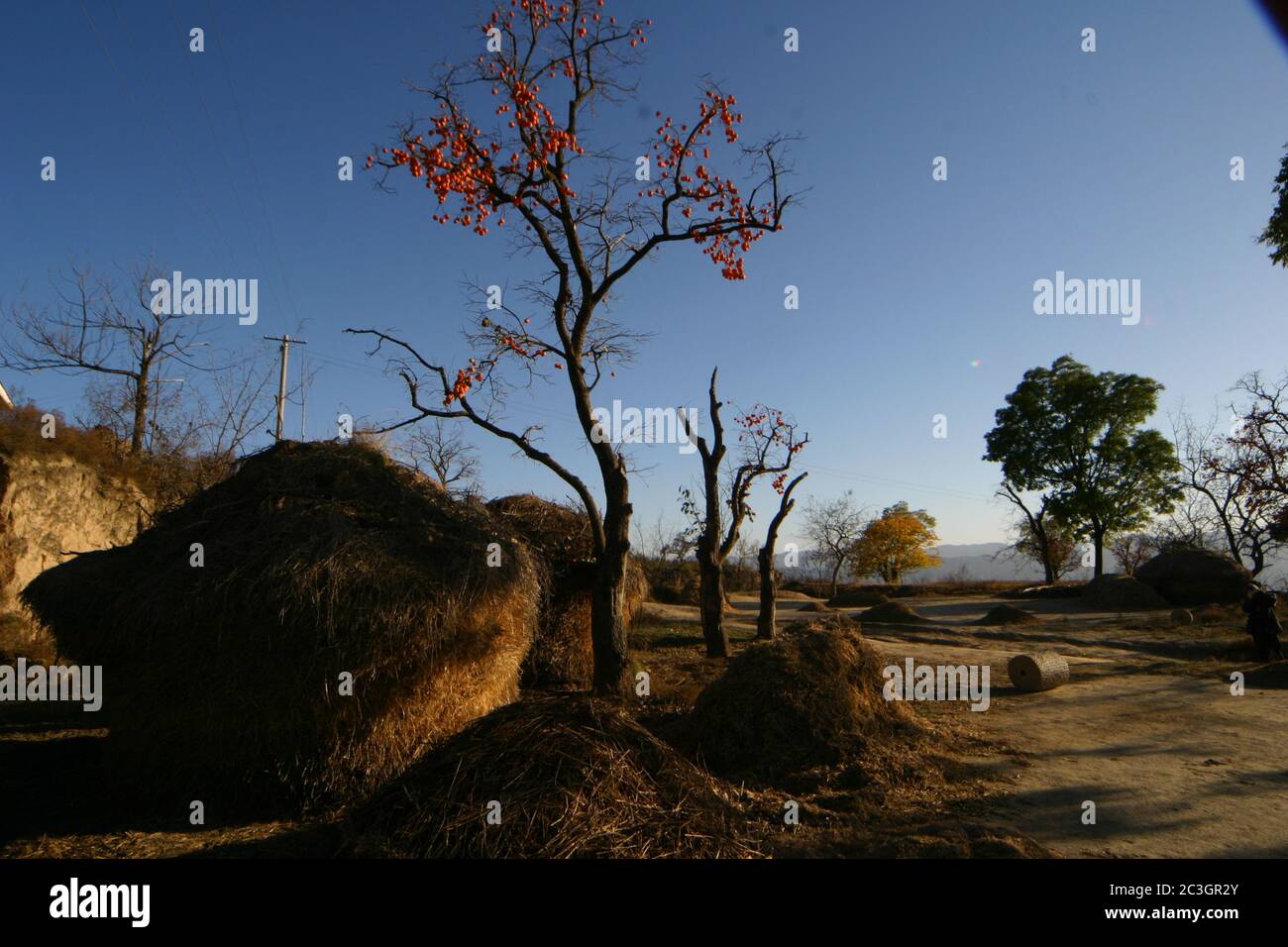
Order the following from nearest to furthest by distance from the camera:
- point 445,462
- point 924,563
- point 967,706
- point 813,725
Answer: point 813,725, point 967,706, point 445,462, point 924,563

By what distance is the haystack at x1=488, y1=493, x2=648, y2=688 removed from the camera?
404 inches

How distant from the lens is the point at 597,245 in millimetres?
10023

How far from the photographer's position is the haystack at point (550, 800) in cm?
421

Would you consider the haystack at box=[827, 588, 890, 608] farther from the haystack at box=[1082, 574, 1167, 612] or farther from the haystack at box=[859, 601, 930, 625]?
the haystack at box=[859, 601, 930, 625]

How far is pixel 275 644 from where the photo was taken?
18.2 ft

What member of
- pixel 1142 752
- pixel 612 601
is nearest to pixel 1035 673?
pixel 1142 752

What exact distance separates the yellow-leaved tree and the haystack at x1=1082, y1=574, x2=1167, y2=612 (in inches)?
893

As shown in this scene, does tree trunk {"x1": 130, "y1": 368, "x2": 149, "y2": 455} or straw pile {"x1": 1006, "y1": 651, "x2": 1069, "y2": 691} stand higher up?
tree trunk {"x1": 130, "y1": 368, "x2": 149, "y2": 455}

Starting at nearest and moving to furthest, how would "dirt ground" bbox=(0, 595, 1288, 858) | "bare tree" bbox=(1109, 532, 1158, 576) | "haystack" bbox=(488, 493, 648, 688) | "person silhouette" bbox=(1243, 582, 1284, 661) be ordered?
1. "dirt ground" bbox=(0, 595, 1288, 858)
2. "haystack" bbox=(488, 493, 648, 688)
3. "person silhouette" bbox=(1243, 582, 1284, 661)
4. "bare tree" bbox=(1109, 532, 1158, 576)

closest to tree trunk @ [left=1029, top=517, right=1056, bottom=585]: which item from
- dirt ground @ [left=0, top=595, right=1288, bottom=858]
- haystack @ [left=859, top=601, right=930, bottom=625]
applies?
haystack @ [left=859, top=601, right=930, bottom=625]

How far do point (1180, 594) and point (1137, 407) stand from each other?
1540cm

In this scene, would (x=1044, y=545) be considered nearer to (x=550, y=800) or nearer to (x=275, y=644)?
(x=550, y=800)
